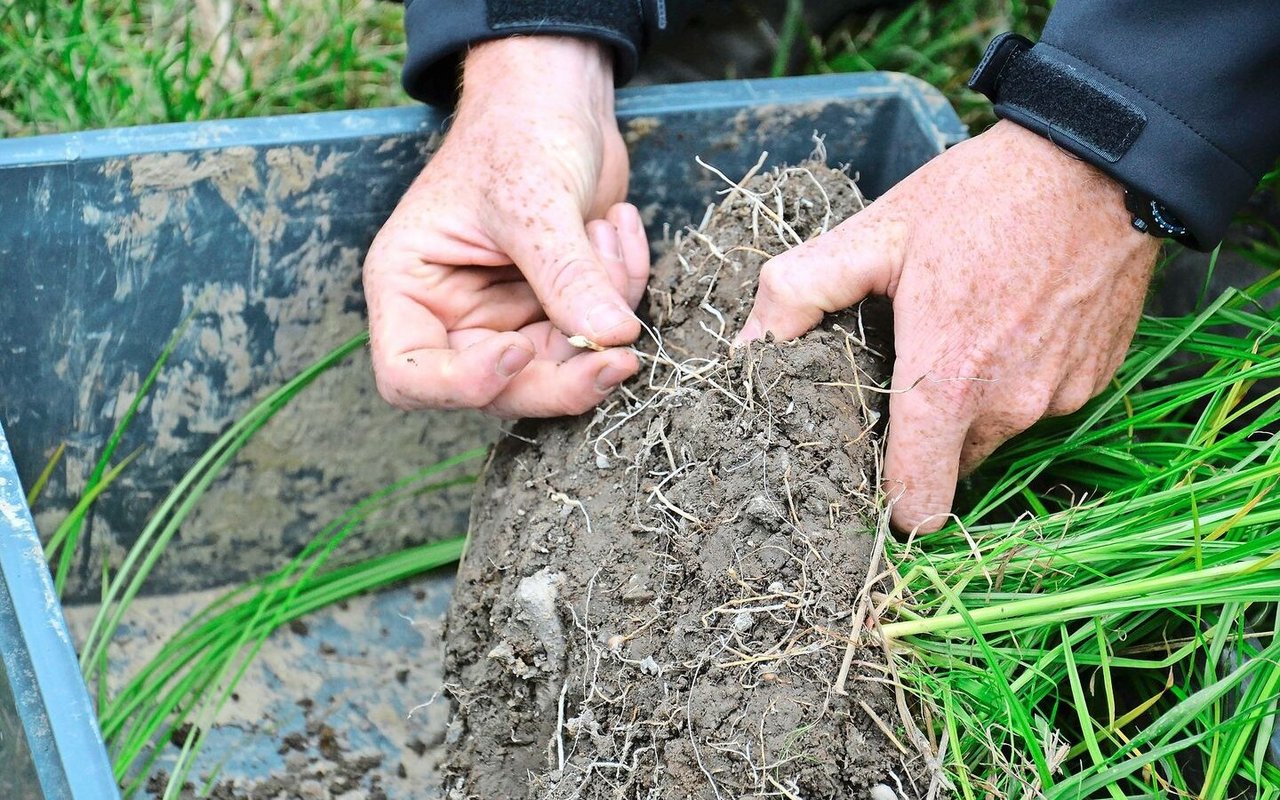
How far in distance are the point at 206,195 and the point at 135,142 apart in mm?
91

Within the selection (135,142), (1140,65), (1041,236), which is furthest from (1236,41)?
(135,142)

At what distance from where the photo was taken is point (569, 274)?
1125 millimetres

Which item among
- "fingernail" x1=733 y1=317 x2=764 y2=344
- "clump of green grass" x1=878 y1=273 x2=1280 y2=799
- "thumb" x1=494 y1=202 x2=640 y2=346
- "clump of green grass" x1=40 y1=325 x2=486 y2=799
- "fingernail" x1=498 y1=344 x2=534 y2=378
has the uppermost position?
"thumb" x1=494 y1=202 x2=640 y2=346

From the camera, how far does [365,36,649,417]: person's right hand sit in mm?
1127

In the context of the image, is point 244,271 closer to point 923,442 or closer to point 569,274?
point 569,274

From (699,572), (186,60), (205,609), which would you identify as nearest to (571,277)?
(699,572)

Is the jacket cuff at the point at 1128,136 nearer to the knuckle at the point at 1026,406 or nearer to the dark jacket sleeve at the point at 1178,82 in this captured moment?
the dark jacket sleeve at the point at 1178,82

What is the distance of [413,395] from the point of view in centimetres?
118

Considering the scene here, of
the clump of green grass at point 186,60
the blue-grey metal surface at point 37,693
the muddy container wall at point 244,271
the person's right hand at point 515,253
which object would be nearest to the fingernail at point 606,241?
the person's right hand at point 515,253

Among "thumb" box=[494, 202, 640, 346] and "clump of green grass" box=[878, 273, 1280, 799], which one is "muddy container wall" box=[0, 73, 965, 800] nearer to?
"thumb" box=[494, 202, 640, 346]

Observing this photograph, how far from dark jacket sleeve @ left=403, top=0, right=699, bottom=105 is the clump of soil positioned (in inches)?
10.8

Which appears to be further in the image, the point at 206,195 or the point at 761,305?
the point at 206,195

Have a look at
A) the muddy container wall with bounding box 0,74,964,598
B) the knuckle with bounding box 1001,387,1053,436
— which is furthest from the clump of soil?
the muddy container wall with bounding box 0,74,964,598

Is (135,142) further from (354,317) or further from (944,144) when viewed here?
(944,144)
